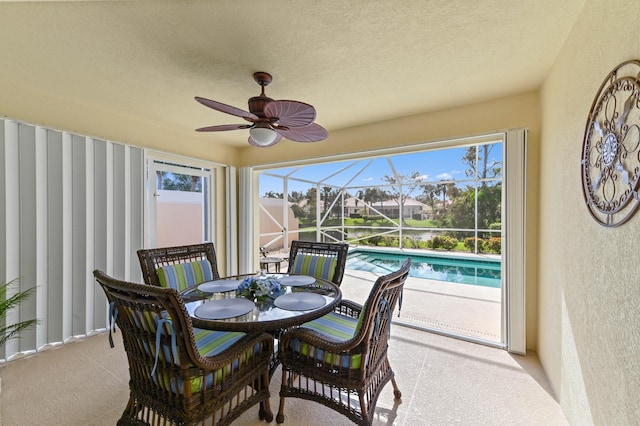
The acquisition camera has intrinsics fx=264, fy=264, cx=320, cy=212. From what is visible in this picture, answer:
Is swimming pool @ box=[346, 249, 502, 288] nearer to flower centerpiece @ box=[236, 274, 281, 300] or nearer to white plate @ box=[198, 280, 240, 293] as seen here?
white plate @ box=[198, 280, 240, 293]

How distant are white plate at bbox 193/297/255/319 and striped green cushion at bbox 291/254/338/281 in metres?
0.99

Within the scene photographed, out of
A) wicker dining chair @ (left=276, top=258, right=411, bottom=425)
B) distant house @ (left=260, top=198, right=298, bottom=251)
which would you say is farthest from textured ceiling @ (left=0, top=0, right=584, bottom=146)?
distant house @ (left=260, top=198, right=298, bottom=251)

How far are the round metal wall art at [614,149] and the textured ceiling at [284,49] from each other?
0.67m

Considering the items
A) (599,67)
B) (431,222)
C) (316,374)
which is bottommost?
(316,374)

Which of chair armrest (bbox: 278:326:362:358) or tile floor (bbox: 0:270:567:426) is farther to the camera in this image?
tile floor (bbox: 0:270:567:426)

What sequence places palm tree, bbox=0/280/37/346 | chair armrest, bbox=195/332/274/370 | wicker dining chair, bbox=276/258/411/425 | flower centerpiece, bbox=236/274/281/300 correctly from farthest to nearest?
flower centerpiece, bbox=236/274/281/300
palm tree, bbox=0/280/37/346
wicker dining chair, bbox=276/258/411/425
chair armrest, bbox=195/332/274/370

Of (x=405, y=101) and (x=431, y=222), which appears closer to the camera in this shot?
(x=405, y=101)

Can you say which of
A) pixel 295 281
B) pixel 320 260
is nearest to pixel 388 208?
pixel 320 260

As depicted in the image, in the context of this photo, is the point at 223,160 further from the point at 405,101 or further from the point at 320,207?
the point at 320,207

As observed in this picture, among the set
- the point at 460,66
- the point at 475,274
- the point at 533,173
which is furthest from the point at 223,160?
the point at 475,274

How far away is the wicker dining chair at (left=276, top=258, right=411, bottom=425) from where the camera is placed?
4.83 ft

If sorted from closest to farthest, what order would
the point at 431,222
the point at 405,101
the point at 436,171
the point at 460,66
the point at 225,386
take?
the point at 225,386, the point at 460,66, the point at 405,101, the point at 436,171, the point at 431,222

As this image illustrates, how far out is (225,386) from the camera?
1.45m

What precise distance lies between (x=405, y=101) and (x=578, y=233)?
186cm
